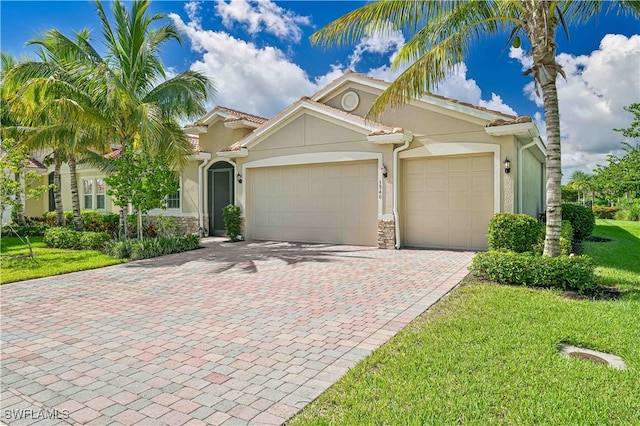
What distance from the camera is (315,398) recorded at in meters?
3.71

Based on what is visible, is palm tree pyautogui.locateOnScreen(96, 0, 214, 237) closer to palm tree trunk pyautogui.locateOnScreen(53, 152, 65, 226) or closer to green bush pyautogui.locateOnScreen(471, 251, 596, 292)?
palm tree trunk pyautogui.locateOnScreen(53, 152, 65, 226)

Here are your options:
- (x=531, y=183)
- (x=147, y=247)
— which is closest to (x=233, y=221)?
(x=147, y=247)

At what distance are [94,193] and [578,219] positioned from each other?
24.8 meters

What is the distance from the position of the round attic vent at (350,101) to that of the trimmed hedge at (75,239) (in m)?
10.5

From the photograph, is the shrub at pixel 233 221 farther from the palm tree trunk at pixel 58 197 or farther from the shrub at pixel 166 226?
the palm tree trunk at pixel 58 197

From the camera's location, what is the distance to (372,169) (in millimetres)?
14297

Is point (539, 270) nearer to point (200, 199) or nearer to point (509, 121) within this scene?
point (509, 121)

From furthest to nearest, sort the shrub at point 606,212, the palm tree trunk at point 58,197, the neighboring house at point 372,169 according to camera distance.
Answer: the shrub at point 606,212 < the palm tree trunk at point 58,197 < the neighboring house at point 372,169

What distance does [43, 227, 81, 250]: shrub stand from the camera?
14.9 m

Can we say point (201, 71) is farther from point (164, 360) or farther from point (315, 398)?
point (315, 398)

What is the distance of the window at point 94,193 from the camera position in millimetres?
22656

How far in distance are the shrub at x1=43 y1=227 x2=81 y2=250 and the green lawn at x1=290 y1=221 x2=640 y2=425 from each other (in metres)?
14.0

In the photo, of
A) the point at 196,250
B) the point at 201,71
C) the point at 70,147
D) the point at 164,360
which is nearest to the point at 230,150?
the point at 201,71

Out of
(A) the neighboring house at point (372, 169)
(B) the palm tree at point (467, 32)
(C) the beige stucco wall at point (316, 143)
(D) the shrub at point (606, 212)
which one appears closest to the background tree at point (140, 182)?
(A) the neighboring house at point (372, 169)
